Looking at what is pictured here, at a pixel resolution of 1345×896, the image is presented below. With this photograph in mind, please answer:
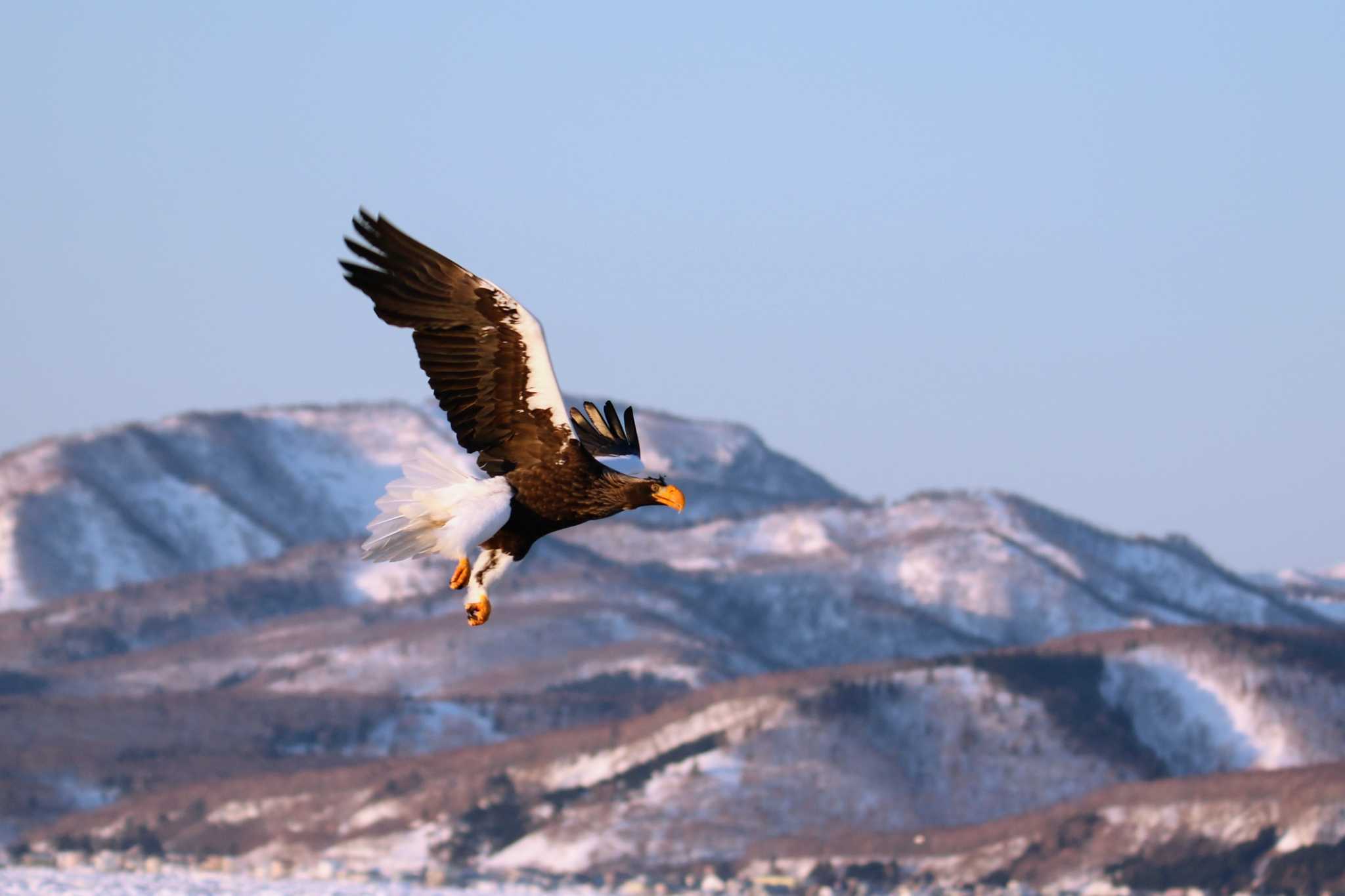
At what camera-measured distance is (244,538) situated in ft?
408

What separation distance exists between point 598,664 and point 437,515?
258 ft

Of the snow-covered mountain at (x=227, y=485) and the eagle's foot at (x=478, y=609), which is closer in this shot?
the eagle's foot at (x=478, y=609)

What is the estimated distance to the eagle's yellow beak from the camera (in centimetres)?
1259

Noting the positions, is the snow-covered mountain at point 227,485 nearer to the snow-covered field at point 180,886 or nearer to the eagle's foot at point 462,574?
the snow-covered field at point 180,886

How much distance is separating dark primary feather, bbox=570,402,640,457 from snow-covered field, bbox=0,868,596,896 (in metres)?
22.3

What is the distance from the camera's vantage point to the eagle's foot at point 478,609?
1214cm

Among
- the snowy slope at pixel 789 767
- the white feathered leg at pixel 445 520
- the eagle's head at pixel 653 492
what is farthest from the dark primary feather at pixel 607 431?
the snowy slope at pixel 789 767

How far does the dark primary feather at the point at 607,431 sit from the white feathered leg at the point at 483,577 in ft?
5.61

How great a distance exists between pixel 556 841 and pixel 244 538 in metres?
69.2

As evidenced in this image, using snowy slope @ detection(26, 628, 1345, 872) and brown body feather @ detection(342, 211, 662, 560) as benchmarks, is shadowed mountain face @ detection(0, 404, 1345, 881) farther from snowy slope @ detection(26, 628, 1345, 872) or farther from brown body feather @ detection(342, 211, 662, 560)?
brown body feather @ detection(342, 211, 662, 560)

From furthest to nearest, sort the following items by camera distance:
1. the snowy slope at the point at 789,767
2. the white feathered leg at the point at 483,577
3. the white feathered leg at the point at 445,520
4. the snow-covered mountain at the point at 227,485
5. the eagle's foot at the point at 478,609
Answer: the snow-covered mountain at the point at 227,485 → the snowy slope at the point at 789,767 → the white feathered leg at the point at 445,520 → the white feathered leg at the point at 483,577 → the eagle's foot at the point at 478,609

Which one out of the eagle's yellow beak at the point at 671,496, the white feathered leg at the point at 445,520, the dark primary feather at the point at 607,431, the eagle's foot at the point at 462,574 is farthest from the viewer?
the dark primary feather at the point at 607,431

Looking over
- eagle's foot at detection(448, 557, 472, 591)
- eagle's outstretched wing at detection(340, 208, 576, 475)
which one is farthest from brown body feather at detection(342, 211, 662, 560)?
eagle's foot at detection(448, 557, 472, 591)

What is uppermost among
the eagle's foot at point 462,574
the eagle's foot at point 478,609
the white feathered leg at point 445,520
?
the white feathered leg at point 445,520
